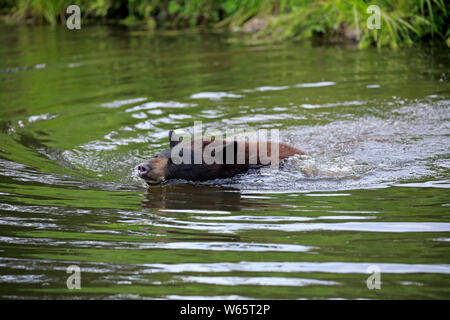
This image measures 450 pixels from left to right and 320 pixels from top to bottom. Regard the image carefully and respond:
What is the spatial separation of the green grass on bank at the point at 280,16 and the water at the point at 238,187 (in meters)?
0.77

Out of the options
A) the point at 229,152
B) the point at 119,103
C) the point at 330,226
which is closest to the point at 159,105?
the point at 119,103

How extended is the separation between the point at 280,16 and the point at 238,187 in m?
10.7

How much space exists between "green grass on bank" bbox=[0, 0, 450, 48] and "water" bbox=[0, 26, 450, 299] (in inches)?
30.3

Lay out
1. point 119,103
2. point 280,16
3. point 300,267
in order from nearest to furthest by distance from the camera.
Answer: point 300,267
point 119,103
point 280,16

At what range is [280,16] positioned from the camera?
1565cm

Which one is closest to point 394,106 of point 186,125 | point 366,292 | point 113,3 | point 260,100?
point 260,100

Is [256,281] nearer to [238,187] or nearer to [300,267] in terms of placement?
[300,267]

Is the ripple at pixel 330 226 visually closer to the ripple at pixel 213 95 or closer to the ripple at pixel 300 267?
the ripple at pixel 300 267

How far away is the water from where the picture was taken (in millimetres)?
3719

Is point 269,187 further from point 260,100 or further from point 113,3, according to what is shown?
point 113,3

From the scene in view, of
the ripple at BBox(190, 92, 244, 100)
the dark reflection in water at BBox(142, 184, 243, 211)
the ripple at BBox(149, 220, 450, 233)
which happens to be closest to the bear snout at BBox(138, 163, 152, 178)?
the dark reflection in water at BBox(142, 184, 243, 211)

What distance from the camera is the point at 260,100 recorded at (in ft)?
31.7

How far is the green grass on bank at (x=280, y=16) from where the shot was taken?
12.5 meters

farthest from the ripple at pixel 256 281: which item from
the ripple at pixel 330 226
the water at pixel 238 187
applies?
the ripple at pixel 330 226
